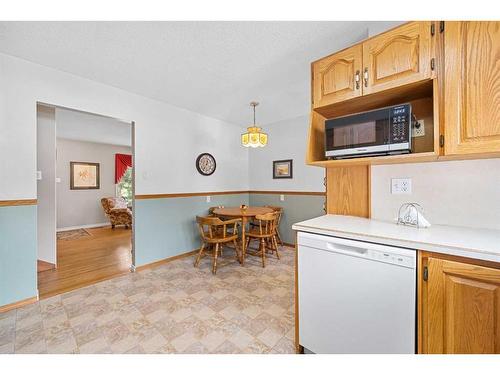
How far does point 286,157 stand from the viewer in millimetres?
4148

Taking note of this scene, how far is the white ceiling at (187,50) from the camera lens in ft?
5.49

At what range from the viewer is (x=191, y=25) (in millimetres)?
1644

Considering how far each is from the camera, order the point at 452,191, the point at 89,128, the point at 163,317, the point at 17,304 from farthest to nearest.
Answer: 1. the point at 89,128
2. the point at 17,304
3. the point at 163,317
4. the point at 452,191

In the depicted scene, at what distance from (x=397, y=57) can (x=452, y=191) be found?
86 cm

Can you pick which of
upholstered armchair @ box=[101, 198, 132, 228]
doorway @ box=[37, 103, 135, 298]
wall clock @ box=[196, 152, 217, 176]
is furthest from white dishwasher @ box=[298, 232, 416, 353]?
upholstered armchair @ box=[101, 198, 132, 228]

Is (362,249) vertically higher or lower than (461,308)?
higher

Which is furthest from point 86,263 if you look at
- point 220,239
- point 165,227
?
point 220,239

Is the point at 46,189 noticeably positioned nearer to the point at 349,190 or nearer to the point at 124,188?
the point at 124,188

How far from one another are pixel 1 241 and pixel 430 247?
322 cm

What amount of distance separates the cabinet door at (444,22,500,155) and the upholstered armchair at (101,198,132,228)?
616cm

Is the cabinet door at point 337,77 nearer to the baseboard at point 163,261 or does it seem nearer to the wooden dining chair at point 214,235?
the wooden dining chair at point 214,235

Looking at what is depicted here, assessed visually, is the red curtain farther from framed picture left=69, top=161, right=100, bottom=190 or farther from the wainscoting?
the wainscoting

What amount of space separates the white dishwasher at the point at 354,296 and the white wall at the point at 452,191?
0.59m

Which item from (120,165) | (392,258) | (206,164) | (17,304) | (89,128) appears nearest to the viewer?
(392,258)
